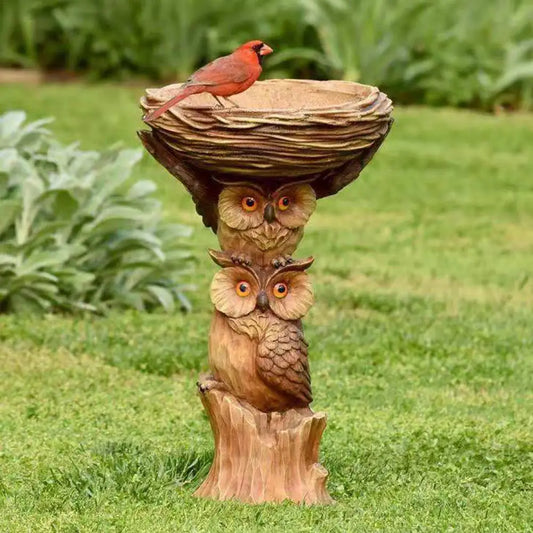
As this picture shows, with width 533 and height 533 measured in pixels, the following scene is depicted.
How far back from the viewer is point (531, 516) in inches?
210

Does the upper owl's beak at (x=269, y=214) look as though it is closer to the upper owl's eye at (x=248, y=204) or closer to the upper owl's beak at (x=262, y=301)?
the upper owl's eye at (x=248, y=204)

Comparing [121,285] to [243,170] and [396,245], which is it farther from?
[243,170]

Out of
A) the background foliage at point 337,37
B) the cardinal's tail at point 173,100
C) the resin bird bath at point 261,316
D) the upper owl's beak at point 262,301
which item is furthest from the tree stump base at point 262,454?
the background foliage at point 337,37

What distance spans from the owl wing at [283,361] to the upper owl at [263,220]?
236mm

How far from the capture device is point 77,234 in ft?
27.4

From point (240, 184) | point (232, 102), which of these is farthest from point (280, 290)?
point (232, 102)

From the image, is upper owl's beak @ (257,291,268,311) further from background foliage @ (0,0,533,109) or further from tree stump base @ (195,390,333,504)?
background foliage @ (0,0,533,109)

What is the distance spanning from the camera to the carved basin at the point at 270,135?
4.99 m

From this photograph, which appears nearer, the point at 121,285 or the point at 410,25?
the point at 121,285

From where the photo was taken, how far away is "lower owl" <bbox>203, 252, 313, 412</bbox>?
5250 millimetres

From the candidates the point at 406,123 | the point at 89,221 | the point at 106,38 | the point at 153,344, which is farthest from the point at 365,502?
the point at 106,38

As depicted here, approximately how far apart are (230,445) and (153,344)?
254 centimetres

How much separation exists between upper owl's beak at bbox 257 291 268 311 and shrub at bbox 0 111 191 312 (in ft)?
9.46

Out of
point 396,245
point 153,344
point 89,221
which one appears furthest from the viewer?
point 396,245
